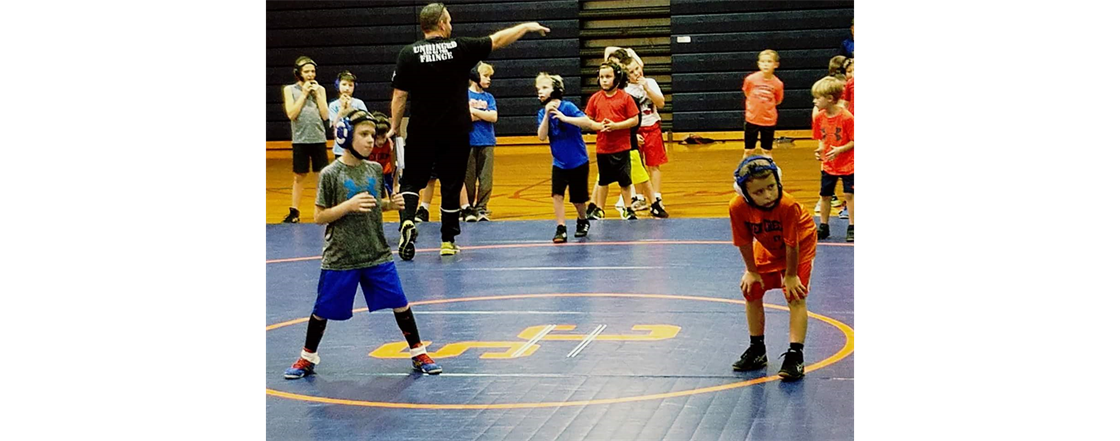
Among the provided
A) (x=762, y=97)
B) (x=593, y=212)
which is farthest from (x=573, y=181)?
(x=762, y=97)

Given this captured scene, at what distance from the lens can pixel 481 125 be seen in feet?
41.6

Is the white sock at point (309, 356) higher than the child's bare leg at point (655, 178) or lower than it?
lower

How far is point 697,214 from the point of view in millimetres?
12945

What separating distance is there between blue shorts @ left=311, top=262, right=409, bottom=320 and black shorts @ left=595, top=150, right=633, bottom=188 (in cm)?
596

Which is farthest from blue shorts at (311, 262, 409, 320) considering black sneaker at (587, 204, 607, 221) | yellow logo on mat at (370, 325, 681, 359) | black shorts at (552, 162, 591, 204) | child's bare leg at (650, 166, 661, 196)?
child's bare leg at (650, 166, 661, 196)

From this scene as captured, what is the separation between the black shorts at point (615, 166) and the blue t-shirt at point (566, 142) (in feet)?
3.22

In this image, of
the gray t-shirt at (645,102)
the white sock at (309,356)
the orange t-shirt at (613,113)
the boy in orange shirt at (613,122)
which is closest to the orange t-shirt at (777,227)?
the white sock at (309,356)

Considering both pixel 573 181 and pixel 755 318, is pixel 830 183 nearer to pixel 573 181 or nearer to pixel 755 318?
pixel 573 181

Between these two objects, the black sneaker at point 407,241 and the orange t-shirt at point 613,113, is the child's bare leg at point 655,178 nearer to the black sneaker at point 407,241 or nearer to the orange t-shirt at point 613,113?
the orange t-shirt at point 613,113

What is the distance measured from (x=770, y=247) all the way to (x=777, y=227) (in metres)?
0.15

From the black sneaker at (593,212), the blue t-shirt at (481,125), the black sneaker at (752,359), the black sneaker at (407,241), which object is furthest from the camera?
the black sneaker at (593,212)

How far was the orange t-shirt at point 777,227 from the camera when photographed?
18.4 ft
